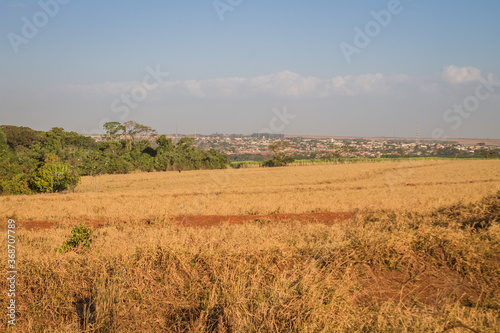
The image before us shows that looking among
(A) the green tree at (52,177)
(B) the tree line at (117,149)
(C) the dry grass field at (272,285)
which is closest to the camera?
(C) the dry grass field at (272,285)

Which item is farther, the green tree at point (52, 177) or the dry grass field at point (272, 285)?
the green tree at point (52, 177)

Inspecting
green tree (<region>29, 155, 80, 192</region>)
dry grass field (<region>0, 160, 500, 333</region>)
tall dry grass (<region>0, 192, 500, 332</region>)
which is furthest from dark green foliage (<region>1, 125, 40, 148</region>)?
dry grass field (<region>0, 160, 500, 333</region>)

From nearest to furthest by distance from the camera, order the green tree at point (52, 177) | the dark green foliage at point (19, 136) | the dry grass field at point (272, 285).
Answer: the dry grass field at point (272, 285), the green tree at point (52, 177), the dark green foliage at point (19, 136)

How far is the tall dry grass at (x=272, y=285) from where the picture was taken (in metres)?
3.10

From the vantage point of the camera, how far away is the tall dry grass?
10.2 feet

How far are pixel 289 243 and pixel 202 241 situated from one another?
1258 mm

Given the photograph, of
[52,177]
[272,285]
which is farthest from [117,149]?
[272,285]

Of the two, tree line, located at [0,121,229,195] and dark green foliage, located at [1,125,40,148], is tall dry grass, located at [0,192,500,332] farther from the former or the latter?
dark green foliage, located at [1,125,40,148]

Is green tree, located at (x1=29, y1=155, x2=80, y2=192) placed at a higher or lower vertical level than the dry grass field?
lower

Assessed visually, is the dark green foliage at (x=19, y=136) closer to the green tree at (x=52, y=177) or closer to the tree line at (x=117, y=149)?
the tree line at (x=117, y=149)

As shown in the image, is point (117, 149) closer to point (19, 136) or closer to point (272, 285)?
point (19, 136)

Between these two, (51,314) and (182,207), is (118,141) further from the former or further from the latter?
(51,314)

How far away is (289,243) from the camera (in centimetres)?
480

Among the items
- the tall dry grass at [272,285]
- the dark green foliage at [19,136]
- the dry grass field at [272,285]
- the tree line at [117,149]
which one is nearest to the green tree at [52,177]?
the tree line at [117,149]
